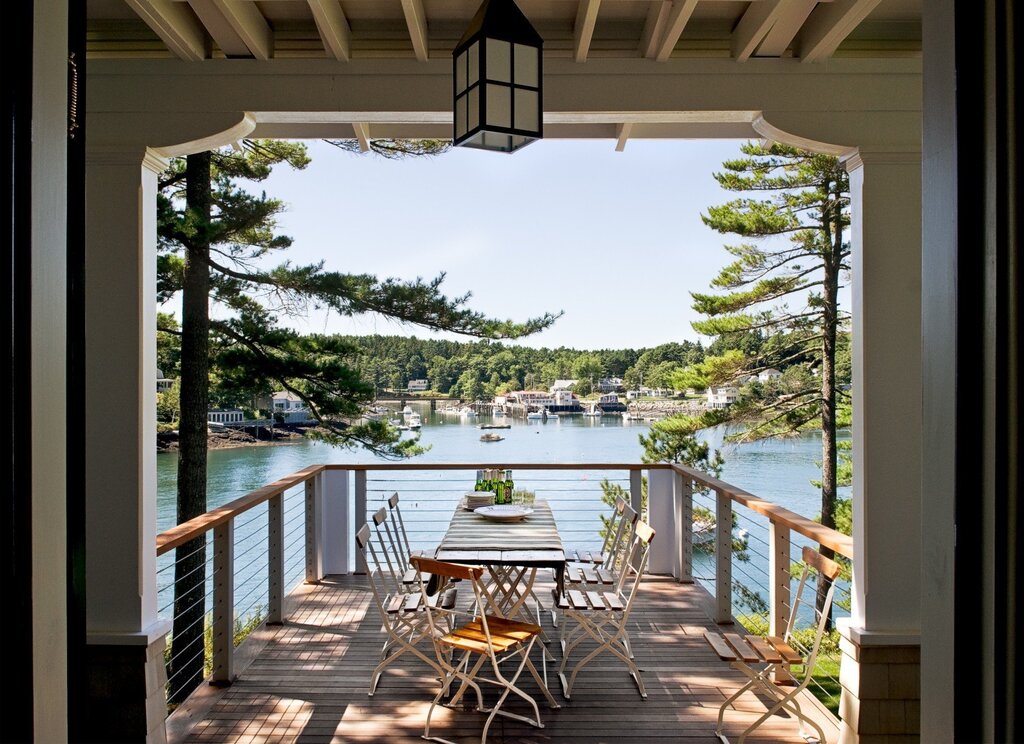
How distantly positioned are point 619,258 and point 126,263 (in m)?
20.1

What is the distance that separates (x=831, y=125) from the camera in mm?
3447

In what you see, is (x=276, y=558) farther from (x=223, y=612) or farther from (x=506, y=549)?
(x=506, y=549)

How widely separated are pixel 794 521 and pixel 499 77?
2.65 meters

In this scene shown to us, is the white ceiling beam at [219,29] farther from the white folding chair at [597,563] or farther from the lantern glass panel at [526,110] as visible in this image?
the white folding chair at [597,563]

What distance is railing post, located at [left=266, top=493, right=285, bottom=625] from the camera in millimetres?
4633

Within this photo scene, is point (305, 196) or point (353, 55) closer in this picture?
point (353, 55)

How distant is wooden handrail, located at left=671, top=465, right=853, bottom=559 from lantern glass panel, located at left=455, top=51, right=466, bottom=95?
250cm

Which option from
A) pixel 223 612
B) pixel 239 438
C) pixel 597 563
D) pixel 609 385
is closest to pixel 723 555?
pixel 597 563

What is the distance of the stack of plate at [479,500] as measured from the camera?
4895 millimetres

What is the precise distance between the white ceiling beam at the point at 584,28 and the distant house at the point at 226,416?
8.62m

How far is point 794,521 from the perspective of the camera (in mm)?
3738

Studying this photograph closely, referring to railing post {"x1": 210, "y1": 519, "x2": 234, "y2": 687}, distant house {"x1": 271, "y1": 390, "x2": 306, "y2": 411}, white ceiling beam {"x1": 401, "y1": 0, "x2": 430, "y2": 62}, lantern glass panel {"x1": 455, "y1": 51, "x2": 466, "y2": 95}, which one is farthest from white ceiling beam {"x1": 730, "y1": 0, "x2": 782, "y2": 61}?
distant house {"x1": 271, "y1": 390, "x2": 306, "y2": 411}

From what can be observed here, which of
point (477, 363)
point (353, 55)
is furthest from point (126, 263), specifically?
point (477, 363)
